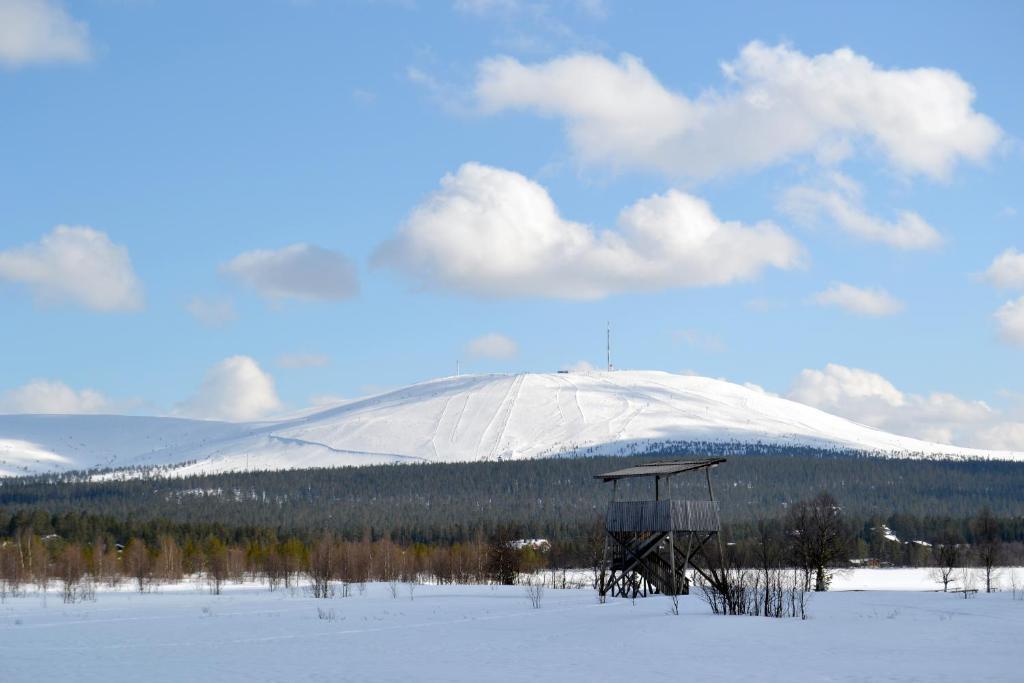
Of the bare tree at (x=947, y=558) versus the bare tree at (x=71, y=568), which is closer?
the bare tree at (x=71, y=568)

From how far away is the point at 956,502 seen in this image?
629 feet

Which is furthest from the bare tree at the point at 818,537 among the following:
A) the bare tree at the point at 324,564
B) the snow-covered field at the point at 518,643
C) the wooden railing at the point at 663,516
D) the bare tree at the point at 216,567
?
the bare tree at the point at 216,567

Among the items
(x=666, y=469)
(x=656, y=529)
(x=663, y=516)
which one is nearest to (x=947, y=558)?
(x=666, y=469)

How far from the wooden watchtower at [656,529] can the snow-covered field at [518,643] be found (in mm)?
4477

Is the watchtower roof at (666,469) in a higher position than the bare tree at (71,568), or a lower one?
higher

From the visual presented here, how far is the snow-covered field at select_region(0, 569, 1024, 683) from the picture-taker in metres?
25.2

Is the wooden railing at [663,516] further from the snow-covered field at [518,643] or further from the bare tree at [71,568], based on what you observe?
the bare tree at [71,568]

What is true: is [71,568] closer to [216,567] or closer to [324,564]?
[216,567]

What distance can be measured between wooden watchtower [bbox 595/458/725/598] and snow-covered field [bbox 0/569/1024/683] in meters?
4.48

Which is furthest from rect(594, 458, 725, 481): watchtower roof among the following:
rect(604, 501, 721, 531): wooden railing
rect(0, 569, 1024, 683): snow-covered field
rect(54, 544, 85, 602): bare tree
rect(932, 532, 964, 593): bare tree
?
rect(54, 544, 85, 602): bare tree

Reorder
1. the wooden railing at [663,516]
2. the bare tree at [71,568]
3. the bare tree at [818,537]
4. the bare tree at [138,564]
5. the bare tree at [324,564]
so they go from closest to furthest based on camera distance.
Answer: the wooden railing at [663,516]
the bare tree at [818,537]
the bare tree at [324,564]
the bare tree at [71,568]
the bare tree at [138,564]

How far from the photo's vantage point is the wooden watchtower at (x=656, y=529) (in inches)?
2123

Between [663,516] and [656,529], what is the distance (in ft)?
2.26

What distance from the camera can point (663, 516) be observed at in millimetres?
54000
